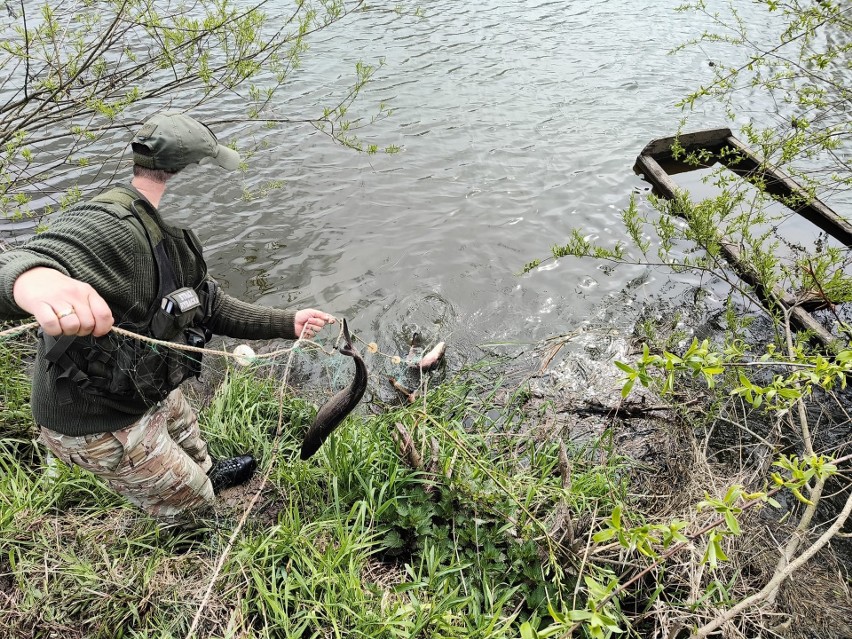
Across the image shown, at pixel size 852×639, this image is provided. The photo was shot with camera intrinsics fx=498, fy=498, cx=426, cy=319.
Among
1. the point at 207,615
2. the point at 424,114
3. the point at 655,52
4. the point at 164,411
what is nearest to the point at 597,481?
the point at 207,615

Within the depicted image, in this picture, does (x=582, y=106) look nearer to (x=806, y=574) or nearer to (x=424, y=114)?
(x=424, y=114)

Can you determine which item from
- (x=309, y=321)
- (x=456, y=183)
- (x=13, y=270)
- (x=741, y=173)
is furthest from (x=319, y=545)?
(x=741, y=173)

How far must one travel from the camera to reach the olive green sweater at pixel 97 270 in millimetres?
2101

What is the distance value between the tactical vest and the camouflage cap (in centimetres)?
23

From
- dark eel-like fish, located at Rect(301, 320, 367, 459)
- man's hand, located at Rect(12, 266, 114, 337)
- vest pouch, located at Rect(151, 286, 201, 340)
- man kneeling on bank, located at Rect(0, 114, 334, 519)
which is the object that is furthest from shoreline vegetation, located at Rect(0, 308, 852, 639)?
man's hand, located at Rect(12, 266, 114, 337)

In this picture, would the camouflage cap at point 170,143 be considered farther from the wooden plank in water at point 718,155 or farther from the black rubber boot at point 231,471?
the wooden plank in water at point 718,155

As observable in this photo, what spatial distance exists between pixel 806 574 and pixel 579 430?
194 cm

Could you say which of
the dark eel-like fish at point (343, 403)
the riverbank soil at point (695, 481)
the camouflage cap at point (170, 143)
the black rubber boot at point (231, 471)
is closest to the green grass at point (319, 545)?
the black rubber boot at point (231, 471)

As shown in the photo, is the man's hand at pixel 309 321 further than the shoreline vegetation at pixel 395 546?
Yes

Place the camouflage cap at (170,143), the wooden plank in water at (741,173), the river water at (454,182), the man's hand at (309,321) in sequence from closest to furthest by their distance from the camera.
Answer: the camouflage cap at (170,143) < the man's hand at (309,321) < the wooden plank in water at (741,173) < the river water at (454,182)

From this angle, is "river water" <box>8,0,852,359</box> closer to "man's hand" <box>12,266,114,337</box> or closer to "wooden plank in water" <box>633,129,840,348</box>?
"wooden plank in water" <box>633,129,840,348</box>

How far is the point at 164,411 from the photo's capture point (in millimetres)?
3072

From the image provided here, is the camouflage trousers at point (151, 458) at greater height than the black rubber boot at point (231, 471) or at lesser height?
greater

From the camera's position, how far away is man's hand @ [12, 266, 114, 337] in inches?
71.7
